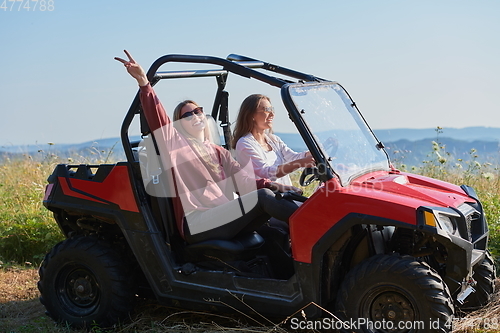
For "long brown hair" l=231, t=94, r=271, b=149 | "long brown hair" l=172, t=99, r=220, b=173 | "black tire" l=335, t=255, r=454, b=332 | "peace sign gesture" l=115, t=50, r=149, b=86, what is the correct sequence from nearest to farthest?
1. "black tire" l=335, t=255, r=454, b=332
2. "peace sign gesture" l=115, t=50, r=149, b=86
3. "long brown hair" l=172, t=99, r=220, b=173
4. "long brown hair" l=231, t=94, r=271, b=149

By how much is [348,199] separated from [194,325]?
5.07 ft

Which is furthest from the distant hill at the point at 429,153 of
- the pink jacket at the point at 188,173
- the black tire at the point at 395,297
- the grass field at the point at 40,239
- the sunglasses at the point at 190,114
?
the black tire at the point at 395,297

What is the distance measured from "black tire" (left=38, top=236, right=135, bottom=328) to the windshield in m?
1.77

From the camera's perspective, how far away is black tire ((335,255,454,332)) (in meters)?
3.58

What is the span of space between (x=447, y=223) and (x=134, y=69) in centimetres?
217

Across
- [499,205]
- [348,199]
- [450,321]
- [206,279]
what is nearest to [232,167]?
[206,279]

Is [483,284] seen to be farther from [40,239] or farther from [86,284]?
[40,239]

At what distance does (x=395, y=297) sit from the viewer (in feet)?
12.2

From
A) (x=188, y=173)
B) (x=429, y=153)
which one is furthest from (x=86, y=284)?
(x=429, y=153)

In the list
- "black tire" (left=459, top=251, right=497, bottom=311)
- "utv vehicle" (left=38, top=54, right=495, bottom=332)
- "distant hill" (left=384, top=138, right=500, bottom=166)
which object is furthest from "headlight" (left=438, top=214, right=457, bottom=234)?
"distant hill" (left=384, top=138, right=500, bottom=166)

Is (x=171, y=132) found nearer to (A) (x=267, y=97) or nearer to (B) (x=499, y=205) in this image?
(A) (x=267, y=97)

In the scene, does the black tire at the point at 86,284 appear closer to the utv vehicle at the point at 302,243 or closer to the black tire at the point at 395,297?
the utv vehicle at the point at 302,243

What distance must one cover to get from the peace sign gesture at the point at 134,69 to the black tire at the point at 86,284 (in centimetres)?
130

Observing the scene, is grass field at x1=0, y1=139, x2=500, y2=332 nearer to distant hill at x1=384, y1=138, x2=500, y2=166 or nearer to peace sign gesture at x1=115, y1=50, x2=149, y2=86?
distant hill at x1=384, y1=138, x2=500, y2=166
